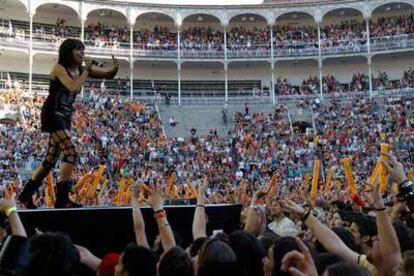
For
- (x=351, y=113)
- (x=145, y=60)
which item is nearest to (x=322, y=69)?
(x=351, y=113)

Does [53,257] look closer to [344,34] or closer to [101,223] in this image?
[101,223]

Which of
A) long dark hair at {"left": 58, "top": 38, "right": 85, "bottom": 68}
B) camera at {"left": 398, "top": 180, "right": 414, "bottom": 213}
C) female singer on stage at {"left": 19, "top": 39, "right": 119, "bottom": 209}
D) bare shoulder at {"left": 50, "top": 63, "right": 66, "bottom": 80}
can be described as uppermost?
long dark hair at {"left": 58, "top": 38, "right": 85, "bottom": 68}

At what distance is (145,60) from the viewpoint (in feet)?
150

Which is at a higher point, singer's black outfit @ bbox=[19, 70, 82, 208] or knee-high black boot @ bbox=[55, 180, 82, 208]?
singer's black outfit @ bbox=[19, 70, 82, 208]

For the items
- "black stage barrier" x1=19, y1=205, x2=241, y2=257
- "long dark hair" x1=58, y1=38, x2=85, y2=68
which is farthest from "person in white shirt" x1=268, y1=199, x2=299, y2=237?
"long dark hair" x1=58, y1=38, x2=85, y2=68

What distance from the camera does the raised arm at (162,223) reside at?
16.5 feet

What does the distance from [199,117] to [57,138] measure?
3430 centimetres

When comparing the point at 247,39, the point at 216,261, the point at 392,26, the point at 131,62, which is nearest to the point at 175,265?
the point at 216,261

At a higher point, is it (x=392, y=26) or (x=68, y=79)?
(x=392, y=26)

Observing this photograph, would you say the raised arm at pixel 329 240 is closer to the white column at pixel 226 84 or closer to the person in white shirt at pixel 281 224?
the person in white shirt at pixel 281 224

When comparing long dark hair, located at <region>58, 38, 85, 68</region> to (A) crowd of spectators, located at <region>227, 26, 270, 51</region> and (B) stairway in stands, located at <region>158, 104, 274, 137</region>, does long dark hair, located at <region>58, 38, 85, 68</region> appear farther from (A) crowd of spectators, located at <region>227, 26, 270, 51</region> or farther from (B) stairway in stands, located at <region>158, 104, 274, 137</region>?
(A) crowd of spectators, located at <region>227, 26, 270, 51</region>

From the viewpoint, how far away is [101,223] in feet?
24.6

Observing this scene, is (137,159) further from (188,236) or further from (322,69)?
(188,236)

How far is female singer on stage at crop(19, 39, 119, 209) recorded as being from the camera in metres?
8.56
